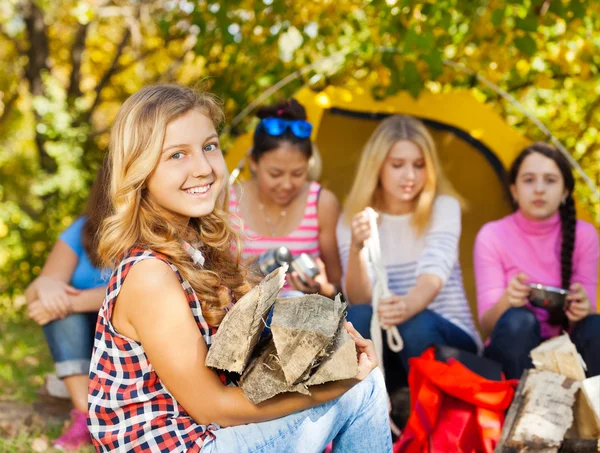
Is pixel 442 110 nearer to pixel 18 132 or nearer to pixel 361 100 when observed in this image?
pixel 361 100

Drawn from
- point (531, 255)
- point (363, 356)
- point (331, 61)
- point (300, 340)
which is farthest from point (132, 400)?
point (331, 61)

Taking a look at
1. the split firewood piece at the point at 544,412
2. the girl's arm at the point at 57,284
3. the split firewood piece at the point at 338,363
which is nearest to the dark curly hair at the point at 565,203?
the split firewood piece at the point at 544,412

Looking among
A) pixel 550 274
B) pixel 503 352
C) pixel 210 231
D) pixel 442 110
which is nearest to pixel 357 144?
pixel 442 110

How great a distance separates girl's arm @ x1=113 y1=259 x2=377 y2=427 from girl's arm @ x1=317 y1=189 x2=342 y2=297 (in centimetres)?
143

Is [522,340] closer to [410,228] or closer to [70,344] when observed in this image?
[410,228]

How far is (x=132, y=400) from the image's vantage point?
60.7 inches

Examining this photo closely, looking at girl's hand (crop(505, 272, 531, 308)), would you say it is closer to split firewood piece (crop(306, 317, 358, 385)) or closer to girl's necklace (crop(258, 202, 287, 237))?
girl's necklace (crop(258, 202, 287, 237))

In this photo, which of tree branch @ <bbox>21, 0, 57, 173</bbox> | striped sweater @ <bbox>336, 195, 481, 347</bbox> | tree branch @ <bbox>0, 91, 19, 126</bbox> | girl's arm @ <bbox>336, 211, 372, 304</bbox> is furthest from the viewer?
tree branch @ <bbox>0, 91, 19, 126</bbox>

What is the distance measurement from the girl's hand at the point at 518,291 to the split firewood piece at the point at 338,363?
1.18 m

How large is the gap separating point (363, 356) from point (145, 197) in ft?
2.08

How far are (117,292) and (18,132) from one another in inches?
252

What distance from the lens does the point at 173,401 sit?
1.57m

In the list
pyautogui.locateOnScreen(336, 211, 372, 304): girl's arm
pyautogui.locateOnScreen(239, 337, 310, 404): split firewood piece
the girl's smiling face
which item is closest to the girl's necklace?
pyautogui.locateOnScreen(336, 211, 372, 304): girl's arm

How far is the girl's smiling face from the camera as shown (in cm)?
167
